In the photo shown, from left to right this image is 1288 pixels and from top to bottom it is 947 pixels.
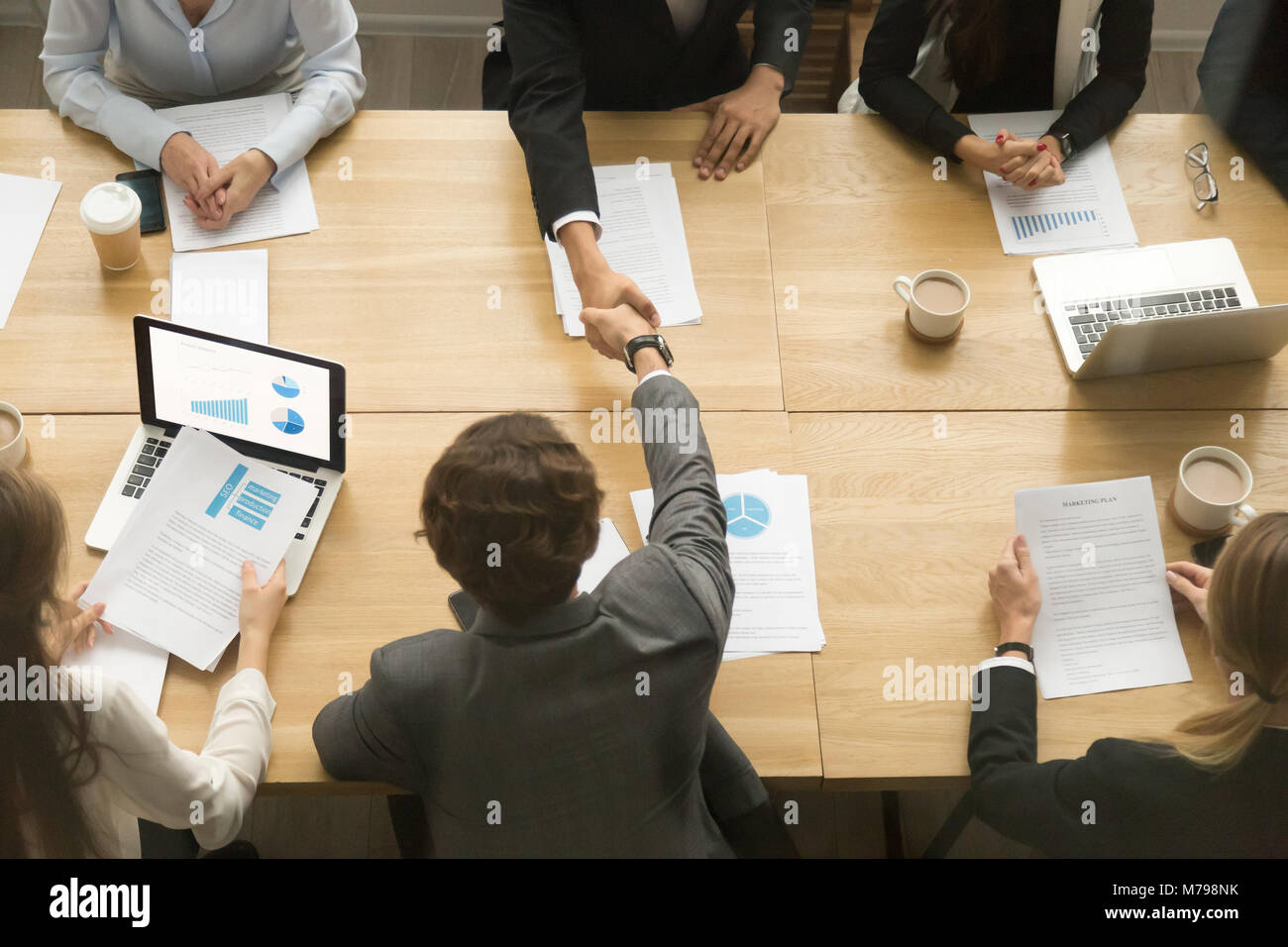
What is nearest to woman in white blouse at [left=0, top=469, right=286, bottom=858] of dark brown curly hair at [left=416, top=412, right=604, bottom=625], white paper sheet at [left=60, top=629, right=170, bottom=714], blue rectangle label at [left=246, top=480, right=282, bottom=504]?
white paper sheet at [left=60, top=629, right=170, bottom=714]

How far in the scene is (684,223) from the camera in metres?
1.95

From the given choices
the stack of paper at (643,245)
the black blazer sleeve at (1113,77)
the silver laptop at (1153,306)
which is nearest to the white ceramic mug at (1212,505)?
the silver laptop at (1153,306)

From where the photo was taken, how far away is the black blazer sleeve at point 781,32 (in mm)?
2182

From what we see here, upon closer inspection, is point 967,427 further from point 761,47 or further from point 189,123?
point 189,123

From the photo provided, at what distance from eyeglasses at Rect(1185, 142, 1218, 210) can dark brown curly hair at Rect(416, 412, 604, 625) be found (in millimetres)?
1445

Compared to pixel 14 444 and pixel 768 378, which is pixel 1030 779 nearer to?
pixel 768 378

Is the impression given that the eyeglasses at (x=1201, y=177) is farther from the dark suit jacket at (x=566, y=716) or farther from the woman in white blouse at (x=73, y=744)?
the woman in white blouse at (x=73, y=744)

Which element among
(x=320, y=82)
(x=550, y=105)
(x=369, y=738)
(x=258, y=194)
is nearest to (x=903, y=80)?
(x=550, y=105)

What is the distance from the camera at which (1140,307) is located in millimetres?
1855

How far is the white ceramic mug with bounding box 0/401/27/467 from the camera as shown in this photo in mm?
1578

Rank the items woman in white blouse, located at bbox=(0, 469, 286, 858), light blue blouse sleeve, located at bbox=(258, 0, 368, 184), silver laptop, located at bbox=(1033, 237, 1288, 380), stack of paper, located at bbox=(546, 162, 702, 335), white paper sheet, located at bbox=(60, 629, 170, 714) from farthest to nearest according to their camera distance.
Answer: light blue blouse sleeve, located at bbox=(258, 0, 368, 184) < stack of paper, located at bbox=(546, 162, 702, 335) < silver laptop, located at bbox=(1033, 237, 1288, 380) < white paper sheet, located at bbox=(60, 629, 170, 714) < woman in white blouse, located at bbox=(0, 469, 286, 858)

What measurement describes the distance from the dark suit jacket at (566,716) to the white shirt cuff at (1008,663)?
0.43m

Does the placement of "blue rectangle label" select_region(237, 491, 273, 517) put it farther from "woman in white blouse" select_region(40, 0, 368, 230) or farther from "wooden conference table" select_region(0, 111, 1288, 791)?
"woman in white blouse" select_region(40, 0, 368, 230)

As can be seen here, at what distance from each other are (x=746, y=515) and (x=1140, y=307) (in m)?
0.83
